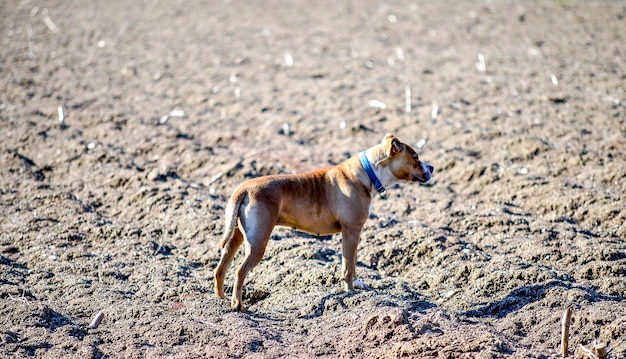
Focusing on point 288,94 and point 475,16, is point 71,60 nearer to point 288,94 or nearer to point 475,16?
point 288,94

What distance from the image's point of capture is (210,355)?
6938 mm

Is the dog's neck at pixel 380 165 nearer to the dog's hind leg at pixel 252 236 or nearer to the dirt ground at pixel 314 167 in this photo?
the dirt ground at pixel 314 167

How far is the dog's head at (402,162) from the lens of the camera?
884 centimetres

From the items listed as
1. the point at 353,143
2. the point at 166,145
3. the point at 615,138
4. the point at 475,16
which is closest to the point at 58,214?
the point at 166,145

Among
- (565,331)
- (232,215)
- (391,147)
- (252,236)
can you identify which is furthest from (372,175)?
(565,331)

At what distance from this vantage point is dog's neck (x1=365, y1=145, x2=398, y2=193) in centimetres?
886

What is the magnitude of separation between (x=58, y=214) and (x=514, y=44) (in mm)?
12610

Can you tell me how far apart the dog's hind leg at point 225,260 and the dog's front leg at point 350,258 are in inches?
48.9

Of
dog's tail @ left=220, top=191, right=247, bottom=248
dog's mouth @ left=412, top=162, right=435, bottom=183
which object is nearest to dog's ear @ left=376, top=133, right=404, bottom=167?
dog's mouth @ left=412, top=162, right=435, bottom=183

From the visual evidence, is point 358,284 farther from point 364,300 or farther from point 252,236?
point 252,236

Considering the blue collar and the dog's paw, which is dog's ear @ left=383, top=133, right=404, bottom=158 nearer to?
the blue collar

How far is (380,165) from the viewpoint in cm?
888

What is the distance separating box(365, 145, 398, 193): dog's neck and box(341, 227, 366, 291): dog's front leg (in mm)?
654

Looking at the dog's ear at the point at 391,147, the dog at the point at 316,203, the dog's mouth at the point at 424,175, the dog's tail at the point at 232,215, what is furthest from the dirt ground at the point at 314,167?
the dog's ear at the point at 391,147
